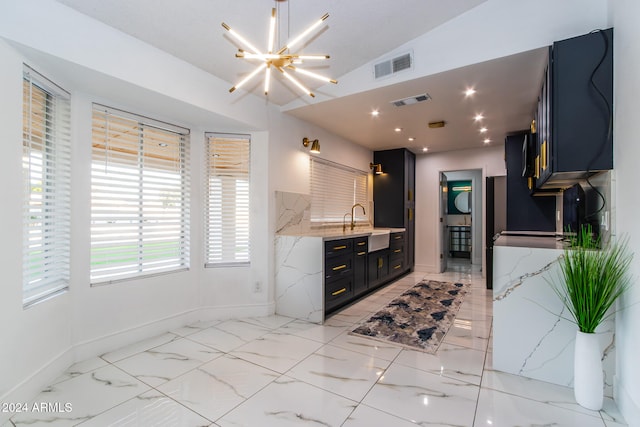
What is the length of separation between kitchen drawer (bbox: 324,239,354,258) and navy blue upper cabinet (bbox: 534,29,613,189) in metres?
2.15

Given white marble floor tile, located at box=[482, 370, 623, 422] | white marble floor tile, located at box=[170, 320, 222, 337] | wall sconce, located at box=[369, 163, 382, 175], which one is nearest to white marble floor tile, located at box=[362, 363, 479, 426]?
white marble floor tile, located at box=[482, 370, 623, 422]

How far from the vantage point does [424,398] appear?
1954 mm

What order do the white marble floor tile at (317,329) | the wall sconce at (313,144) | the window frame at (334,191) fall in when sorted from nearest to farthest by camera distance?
the white marble floor tile at (317,329)
the wall sconce at (313,144)
the window frame at (334,191)

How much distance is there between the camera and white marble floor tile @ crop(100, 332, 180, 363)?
2568mm

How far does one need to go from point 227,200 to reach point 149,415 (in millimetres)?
2256

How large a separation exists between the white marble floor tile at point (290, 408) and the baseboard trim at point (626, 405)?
4.98 ft

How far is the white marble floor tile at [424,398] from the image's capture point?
1.77 metres

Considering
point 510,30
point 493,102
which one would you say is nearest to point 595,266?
point 510,30

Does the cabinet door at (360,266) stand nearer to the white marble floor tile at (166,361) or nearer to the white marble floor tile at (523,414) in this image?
the white marble floor tile at (166,361)

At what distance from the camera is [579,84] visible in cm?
204

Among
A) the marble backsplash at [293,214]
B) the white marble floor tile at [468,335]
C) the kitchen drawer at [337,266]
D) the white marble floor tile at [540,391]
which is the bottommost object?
the white marble floor tile at [468,335]

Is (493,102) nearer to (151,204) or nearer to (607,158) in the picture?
(607,158)

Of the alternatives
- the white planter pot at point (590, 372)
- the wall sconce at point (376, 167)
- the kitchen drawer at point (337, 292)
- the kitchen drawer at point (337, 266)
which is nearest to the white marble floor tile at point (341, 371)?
the kitchen drawer at point (337, 292)

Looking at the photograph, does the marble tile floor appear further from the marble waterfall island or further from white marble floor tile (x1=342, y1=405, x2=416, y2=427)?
the marble waterfall island
